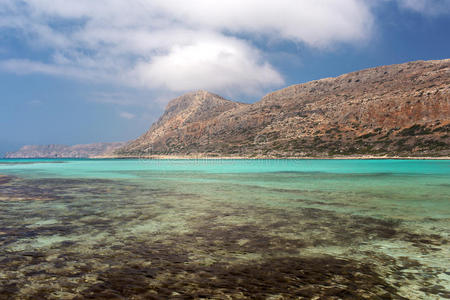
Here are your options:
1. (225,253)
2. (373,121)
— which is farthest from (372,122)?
(225,253)

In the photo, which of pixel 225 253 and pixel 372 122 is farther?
pixel 372 122

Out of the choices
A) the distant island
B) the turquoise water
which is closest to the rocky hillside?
the distant island

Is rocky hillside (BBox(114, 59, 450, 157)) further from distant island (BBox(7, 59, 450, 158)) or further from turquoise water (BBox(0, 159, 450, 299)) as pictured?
turquoise water (BBox(0, 159, 450, 299))

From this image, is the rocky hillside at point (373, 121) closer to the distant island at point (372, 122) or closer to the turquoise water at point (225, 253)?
the distant island at point (372, 122)

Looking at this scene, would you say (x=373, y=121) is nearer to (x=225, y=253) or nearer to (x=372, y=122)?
(x=372, y=122)

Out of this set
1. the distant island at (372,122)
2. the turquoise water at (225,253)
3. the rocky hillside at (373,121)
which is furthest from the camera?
the rocky hillside at (373,121)

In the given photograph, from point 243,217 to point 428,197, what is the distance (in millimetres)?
17007

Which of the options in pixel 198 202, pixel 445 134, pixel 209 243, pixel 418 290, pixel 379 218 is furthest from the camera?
pixel 445 134

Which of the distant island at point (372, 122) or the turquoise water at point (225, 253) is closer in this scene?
the turquoise water at point (225, 253)

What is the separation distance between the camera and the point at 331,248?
1073 cm

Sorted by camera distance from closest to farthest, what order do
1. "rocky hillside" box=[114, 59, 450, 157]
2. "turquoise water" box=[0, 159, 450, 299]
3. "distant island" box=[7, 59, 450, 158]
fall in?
"turquoise water" box=[0, 159, 450, 299] < "distant island" box=[7, 59, 450, 158] < "rocky hillside" box=[114, 59, 450, 157]

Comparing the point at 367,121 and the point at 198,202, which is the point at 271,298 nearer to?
the point at 198,202

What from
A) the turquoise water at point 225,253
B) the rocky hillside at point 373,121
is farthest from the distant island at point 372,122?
the turquoise water at point 225,253

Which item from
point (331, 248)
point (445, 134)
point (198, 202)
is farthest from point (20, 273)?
point (445, 134)
